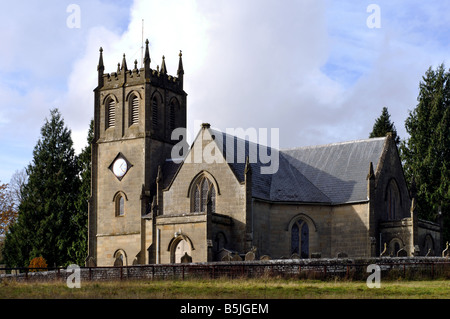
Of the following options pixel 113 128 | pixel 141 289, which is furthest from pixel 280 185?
pixel 141 289

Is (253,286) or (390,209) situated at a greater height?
(390,209)

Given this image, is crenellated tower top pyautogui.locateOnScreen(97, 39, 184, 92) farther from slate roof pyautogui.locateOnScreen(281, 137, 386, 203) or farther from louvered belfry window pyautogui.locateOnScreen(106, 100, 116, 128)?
slate roof pyautogui.locateOnScreen(281, 137, 386, 203)

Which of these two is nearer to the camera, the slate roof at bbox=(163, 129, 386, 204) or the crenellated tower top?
the slate roof at bbox=(163, 129, 386, 204)

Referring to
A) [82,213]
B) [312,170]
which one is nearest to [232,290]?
[312,170]

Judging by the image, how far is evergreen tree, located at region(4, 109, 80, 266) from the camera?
74750mm

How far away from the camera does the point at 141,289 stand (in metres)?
34.8

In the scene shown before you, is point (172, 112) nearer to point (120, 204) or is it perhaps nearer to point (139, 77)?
point (139, 77)

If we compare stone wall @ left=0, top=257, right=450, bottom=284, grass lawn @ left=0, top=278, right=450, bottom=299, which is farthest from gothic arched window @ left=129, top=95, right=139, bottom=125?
grass lawn @ left=0, top=278, right=450, bottom=299

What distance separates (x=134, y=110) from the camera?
66875mm

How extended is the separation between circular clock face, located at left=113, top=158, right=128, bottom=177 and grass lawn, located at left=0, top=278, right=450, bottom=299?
26829 millimetres

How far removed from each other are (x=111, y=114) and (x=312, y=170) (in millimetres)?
16739
